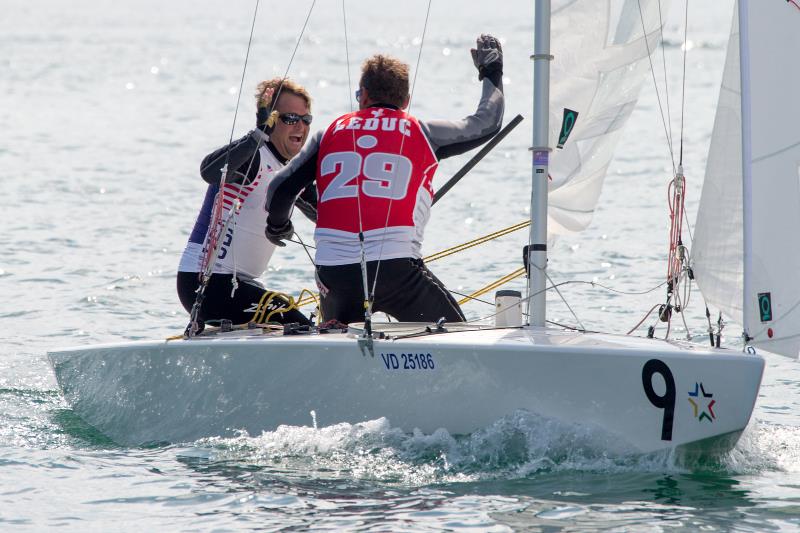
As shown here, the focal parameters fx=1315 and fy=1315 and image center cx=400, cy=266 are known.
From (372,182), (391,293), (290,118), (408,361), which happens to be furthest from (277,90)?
(408,361)

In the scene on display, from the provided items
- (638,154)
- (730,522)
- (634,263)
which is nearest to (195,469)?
(730,522)

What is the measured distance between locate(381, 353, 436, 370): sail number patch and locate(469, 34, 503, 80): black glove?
120 cm

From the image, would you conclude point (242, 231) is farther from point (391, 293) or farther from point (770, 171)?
point (770, 171)

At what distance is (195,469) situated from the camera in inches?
190

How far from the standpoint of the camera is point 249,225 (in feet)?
18.0

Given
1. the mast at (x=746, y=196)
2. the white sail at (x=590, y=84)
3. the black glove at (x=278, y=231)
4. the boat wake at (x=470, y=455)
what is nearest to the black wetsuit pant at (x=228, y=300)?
the black glove at (x=278, y=231)

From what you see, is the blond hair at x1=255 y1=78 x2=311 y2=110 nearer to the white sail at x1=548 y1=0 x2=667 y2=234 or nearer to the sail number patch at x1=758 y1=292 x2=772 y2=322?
the white sail at x1=548 y1=0 x2=667 y2=234

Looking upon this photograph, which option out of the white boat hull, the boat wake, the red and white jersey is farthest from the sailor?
the boat wake

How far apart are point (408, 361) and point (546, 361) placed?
0.48 m

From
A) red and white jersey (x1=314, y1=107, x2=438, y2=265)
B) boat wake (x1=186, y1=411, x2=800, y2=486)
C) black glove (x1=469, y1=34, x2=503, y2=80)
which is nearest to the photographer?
boat wake (x1=186, y1=411, x2=800, y2=486)

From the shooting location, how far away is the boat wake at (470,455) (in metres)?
4.38

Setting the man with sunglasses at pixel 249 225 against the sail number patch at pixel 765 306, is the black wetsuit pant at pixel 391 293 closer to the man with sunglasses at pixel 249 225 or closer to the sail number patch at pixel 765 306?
the man with sunglasses at pixel 249 225

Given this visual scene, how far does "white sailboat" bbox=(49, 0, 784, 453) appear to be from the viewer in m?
4.25

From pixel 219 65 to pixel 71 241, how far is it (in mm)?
16164
